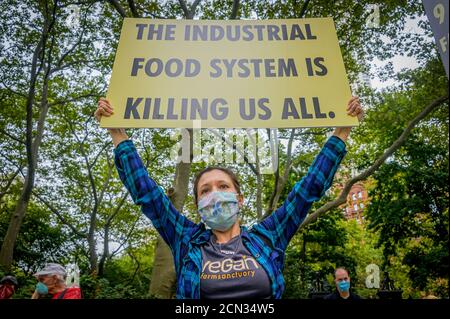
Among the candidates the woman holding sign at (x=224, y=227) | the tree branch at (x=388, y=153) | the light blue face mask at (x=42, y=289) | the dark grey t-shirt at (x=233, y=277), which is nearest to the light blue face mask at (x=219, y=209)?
the woman holding sign at (x=224, y=227)

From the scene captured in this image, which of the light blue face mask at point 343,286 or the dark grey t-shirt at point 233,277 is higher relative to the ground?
the light blue face mask at point 343,286

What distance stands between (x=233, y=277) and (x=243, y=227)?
1.32 feet

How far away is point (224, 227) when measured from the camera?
180 centimetres

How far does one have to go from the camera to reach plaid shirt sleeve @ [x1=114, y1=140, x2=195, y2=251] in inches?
69.4

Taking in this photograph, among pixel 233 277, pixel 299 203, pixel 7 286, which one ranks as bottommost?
pixel 233 277

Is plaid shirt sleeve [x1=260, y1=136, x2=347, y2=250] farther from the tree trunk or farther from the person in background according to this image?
the tree trunk

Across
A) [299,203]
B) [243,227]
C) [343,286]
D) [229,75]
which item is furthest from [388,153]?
[243,227]

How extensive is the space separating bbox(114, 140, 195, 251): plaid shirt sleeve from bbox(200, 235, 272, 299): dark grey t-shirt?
26cm

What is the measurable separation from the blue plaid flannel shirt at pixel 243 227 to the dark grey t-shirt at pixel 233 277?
0.10 metres

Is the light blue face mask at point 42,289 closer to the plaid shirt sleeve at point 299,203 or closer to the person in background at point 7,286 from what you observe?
the person in background at point 7,286

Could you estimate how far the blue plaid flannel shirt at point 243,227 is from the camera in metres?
1.68

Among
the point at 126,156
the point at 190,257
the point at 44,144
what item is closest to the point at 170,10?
the point at 126,156

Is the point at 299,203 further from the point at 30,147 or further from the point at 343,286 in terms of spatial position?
the point at 30,147
